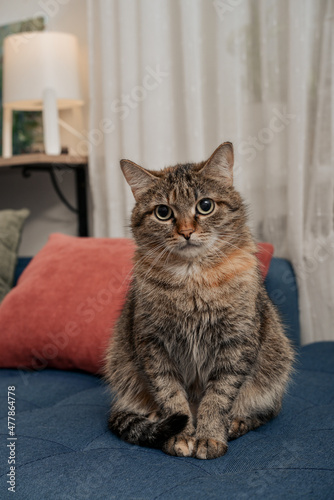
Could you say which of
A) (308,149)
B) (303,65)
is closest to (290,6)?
(303,65)

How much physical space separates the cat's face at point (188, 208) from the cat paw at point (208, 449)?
378 mm

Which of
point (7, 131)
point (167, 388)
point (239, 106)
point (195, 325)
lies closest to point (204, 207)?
point (195, 325)

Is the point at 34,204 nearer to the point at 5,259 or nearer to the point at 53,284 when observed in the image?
the point at 5,259

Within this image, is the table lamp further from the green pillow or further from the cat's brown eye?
the cat's brown eye

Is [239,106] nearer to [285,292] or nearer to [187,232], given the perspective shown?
[285,292]

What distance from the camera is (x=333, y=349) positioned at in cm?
179

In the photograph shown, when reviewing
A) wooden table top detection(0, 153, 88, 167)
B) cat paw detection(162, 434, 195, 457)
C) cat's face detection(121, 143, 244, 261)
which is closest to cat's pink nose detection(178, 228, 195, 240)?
cat's face detection(121, 143, 244, 261)

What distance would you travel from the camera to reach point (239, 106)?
2062 mm

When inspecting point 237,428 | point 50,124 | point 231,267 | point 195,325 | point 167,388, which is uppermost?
point 50,124

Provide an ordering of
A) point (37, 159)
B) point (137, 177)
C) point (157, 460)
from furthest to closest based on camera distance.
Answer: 1. point (37, 159)
2. point (137, 177)
3. point (157, 460)

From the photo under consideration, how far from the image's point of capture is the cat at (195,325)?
1.14 meters

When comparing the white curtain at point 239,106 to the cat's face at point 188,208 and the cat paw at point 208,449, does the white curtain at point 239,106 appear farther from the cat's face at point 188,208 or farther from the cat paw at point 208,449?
the cat paw at point 208,449

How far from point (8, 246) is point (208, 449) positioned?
4.61 ft

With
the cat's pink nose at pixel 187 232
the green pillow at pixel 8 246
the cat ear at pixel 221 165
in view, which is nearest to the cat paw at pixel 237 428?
the cat's pink nose at pixel 187 232
